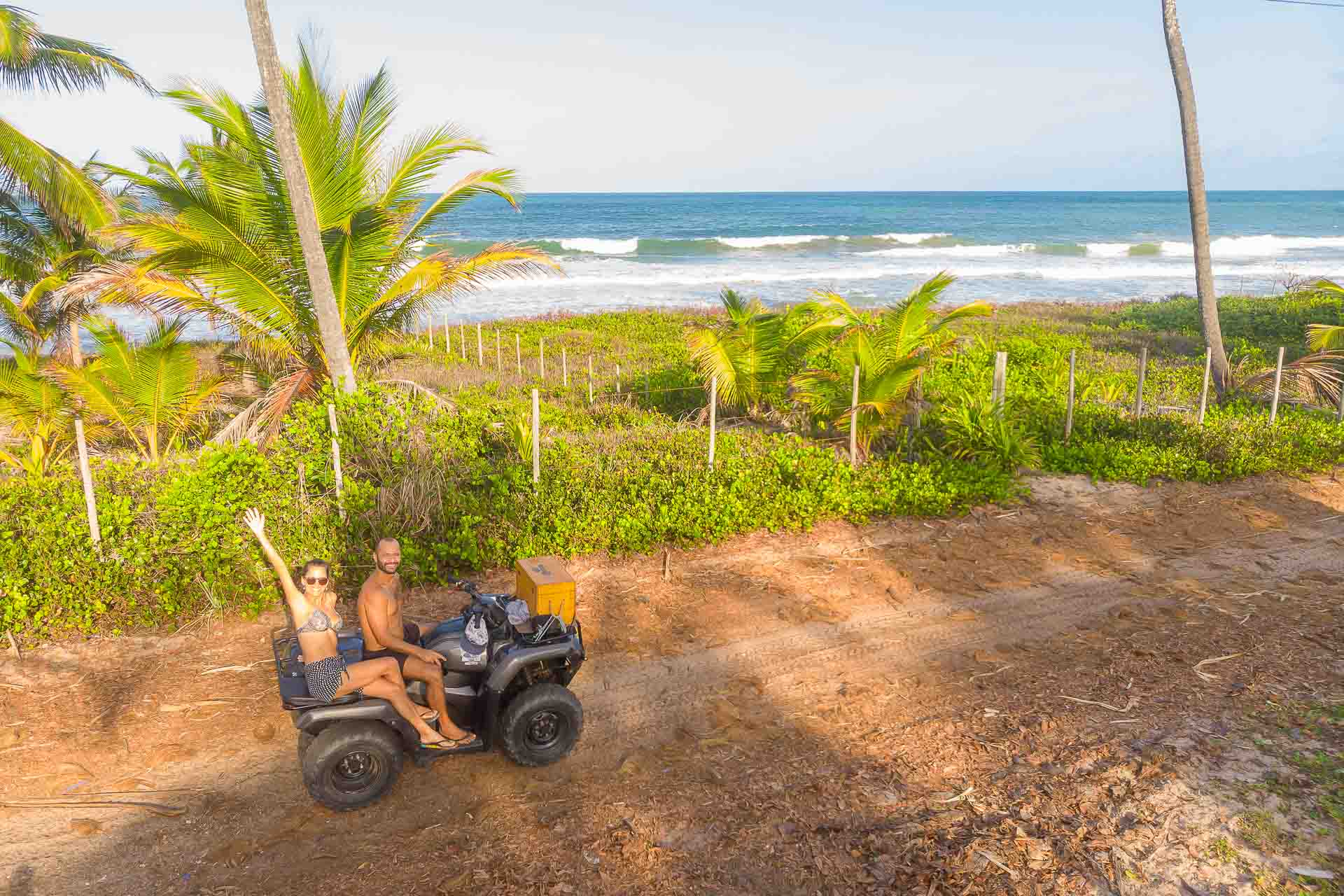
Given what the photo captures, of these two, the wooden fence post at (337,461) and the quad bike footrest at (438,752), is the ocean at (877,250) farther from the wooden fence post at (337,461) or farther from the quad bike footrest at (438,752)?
the quad bike footrest at (438,752)

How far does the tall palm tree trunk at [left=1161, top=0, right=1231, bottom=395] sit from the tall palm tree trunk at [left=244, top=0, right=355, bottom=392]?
12.2 metres

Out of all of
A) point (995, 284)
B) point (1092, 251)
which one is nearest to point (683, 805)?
point (995, 284)

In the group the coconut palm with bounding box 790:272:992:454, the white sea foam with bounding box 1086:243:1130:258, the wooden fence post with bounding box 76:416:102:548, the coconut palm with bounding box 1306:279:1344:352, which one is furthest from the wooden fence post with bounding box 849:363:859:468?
the white sea foam with bounding box 1086:243:1130:258

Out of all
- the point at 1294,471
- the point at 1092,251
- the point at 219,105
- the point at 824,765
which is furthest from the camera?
the point at 1092,251

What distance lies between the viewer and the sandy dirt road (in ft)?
13.1

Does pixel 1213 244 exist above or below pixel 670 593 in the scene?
above

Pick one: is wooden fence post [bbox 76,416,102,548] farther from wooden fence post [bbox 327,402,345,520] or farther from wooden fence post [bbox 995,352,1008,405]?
wooden fence post [bbox 995,352,1008,405]

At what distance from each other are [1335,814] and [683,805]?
327 centimetres

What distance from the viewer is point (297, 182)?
6973 mm

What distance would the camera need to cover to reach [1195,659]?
5973mm

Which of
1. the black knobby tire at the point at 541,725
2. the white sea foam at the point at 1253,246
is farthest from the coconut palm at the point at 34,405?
the white sea foam at the point at 1253,246

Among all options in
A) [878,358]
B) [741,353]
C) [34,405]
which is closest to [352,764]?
[34,405]

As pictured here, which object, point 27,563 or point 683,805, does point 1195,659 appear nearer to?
point 683,805

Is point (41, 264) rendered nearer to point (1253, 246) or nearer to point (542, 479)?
point (542, 479)
